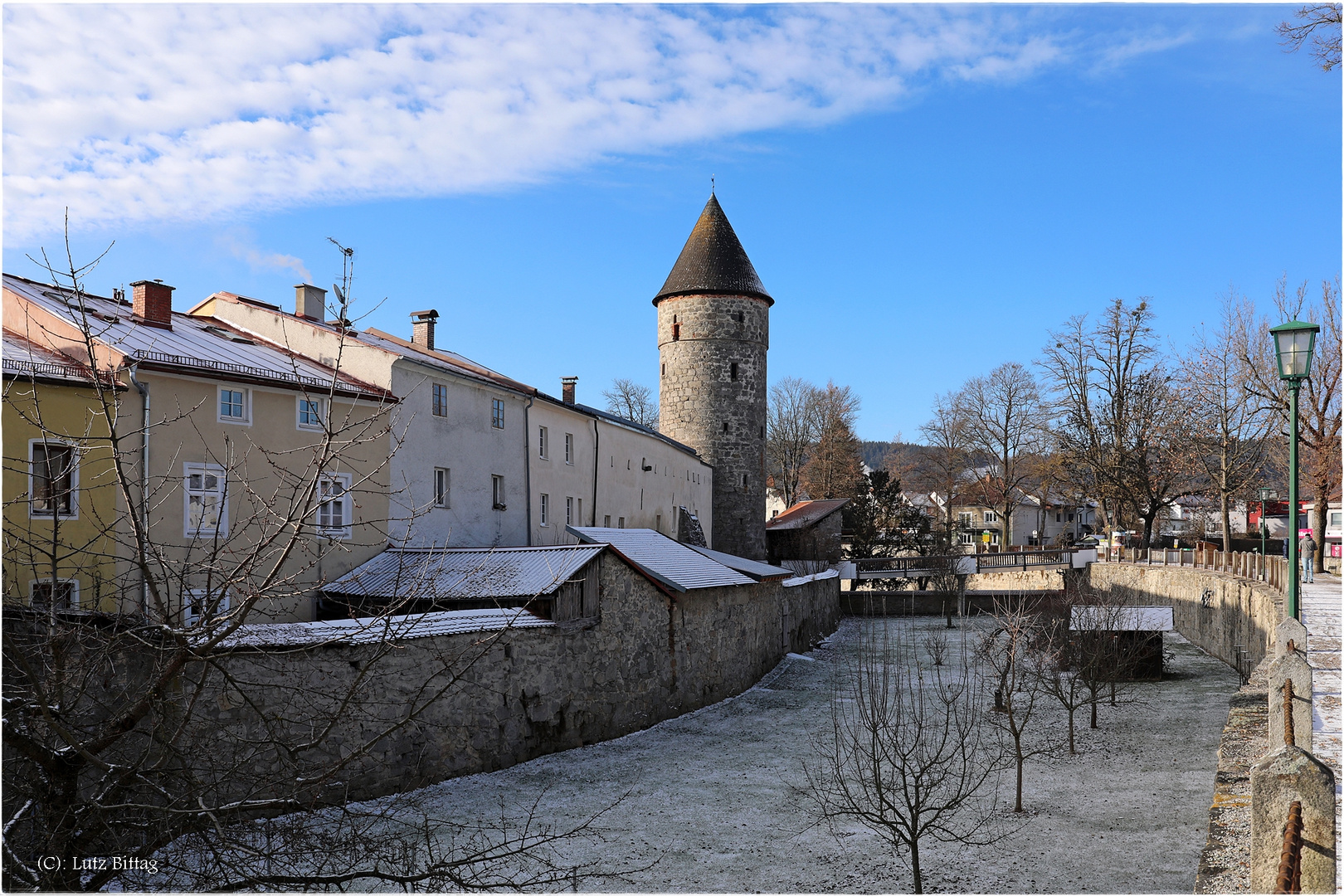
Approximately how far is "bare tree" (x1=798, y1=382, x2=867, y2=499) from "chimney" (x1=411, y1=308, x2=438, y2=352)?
35.4m

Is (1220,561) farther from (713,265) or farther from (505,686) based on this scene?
(713,265)

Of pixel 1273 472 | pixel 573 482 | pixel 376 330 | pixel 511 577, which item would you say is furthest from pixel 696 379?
pixel 1273 472

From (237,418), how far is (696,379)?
2523 centimetres

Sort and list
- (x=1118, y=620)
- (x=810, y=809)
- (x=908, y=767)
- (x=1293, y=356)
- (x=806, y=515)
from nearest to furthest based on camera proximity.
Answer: (x=1293, y=356), (x=908, y=767), (x=810, y=809), (x=1118, y=620), (x=806, y=515)

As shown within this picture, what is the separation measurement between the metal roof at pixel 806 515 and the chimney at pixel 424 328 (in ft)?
70.6

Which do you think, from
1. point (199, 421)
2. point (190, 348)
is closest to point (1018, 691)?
point (199, 421)

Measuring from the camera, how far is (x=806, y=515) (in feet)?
149

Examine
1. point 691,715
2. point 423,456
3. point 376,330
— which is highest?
point 376,330

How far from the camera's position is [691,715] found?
20.7 m

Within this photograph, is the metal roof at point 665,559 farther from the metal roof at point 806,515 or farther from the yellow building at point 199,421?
the metal roof at point 806,515

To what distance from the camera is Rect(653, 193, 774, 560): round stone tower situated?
4053 centimetres

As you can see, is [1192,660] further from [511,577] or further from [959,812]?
[511,577]

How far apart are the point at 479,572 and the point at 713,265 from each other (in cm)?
2522

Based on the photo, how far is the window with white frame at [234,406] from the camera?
17453mm
